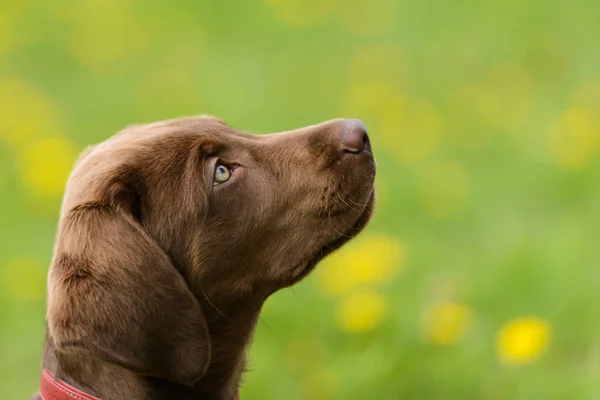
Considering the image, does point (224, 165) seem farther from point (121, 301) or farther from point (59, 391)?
point (59, 391)

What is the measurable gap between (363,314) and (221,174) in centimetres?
156

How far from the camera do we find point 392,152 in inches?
303

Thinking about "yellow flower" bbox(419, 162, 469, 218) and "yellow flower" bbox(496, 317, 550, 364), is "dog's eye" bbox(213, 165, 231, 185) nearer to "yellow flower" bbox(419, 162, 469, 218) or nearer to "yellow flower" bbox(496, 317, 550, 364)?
"yellow flower" bbox(496, 317, 550, 364)

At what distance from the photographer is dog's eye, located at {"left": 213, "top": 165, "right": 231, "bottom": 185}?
4145mm

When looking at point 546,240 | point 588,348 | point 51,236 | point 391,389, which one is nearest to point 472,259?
point 546,240

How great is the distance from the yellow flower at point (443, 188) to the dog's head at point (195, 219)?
109 inches

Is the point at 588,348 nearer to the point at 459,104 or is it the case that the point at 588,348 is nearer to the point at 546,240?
the point at 546,240

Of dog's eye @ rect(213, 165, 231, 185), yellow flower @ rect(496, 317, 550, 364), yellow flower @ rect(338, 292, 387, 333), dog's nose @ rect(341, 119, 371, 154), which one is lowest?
yellow flower @ rect(338, 292, 387, 333)

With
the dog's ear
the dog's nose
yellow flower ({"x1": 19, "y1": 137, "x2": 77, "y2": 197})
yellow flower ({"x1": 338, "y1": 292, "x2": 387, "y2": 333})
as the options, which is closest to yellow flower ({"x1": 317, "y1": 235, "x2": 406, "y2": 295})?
yellow flower ({"x1": 338, "y1": 292, "x2": 387, "y2": 333})

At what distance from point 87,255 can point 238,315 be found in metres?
0.68

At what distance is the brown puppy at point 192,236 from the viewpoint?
3.66 m

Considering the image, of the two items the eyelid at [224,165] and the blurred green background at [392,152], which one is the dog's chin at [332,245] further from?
the blurred green background at [392,152]

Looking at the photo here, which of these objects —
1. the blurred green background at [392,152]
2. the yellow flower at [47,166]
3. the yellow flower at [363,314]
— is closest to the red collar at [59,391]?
the blurred green background at [392,152]

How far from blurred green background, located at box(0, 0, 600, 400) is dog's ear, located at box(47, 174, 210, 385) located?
1.13 metres
